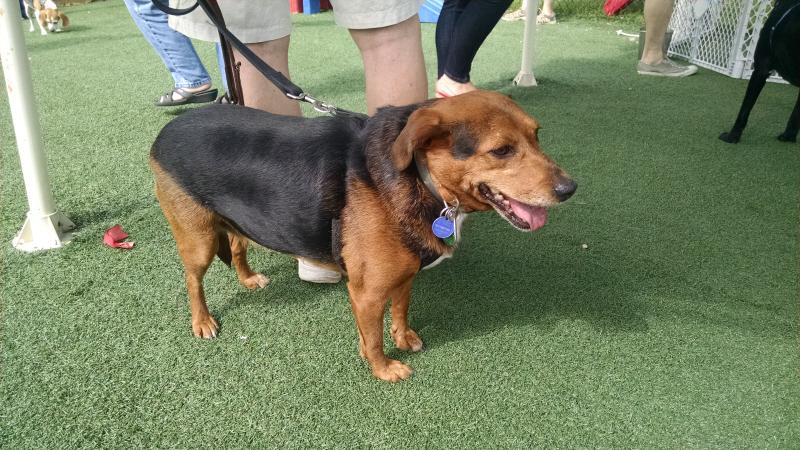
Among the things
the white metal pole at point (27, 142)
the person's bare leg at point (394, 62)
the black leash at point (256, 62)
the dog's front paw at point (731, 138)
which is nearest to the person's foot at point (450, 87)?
the person's bare leg at point (394, 62)

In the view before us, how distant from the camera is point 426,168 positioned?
1938 mm

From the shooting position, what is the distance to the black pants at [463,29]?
14.5 ft

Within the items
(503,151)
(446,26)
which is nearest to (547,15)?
(446,26)

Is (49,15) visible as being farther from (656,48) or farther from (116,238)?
A: (656,48)

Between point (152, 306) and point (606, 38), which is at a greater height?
point (606, 38)

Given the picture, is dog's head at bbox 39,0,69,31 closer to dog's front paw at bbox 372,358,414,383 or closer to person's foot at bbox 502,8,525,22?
person's foot at bbox 502,8,525,22

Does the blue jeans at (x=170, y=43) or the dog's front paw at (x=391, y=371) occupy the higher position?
the blue jeans at (x=170, y=43)

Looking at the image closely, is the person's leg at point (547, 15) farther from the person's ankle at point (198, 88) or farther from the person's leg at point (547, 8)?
the person's ankle at point (198, 88)

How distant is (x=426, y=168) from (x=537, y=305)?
1143 millimetres

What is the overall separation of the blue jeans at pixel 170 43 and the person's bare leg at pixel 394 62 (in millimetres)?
2897

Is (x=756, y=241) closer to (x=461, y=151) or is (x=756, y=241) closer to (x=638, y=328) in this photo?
(x=638, y=328)

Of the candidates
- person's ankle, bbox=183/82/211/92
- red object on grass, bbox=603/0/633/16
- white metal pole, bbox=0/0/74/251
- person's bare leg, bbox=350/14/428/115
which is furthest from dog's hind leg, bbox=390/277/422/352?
red object on grass, bbox=603/0/633/16

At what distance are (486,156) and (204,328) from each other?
1503 mm

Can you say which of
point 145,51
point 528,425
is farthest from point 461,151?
point 145,51
